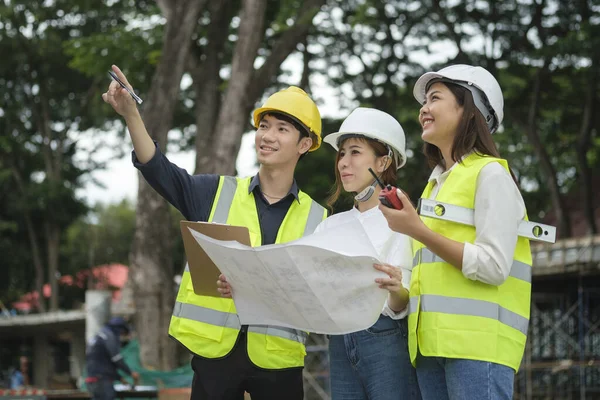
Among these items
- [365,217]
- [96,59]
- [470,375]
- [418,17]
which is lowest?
[470,375]

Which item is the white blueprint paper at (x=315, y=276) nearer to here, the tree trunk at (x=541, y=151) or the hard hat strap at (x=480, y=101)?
the hard hat strap at (x=480, y=101)

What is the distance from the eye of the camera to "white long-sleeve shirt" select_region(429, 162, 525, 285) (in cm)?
332

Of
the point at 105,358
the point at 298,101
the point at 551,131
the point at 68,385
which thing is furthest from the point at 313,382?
the point at 298,101

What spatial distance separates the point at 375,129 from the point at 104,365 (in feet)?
32.8

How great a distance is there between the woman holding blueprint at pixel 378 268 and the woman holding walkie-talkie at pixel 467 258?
0.21 m

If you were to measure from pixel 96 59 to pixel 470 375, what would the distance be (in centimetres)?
1316

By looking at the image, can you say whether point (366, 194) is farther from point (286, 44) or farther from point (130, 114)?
point (286, 44)

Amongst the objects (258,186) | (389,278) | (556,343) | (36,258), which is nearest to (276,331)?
(258,186)

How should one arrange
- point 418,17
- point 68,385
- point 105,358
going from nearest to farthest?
1. point 105,358
2. point 418,17
3. point 68,385

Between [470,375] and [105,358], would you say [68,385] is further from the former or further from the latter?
[470,375]

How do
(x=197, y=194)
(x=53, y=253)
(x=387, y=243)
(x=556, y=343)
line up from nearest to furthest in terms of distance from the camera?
1. (x=387, y=243)
2. (x=197, y=194)
3. (x=556, y=343)
4. (x=53, y=253)

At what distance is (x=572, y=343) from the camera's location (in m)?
24.8

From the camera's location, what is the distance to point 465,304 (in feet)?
11.2

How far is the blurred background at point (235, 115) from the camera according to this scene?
1289cm
